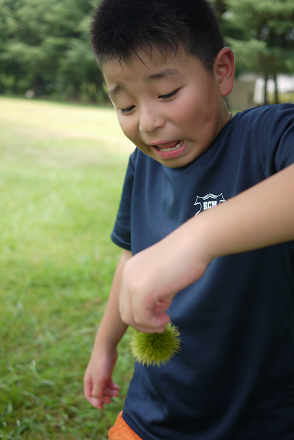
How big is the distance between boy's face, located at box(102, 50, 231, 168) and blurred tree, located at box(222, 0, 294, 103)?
47.2ft

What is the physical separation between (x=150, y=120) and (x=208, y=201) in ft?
0.85

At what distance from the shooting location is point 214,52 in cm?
92

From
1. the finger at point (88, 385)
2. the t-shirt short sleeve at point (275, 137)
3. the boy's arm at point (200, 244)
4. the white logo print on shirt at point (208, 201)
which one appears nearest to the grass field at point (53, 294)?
the finger at point (88, 385)

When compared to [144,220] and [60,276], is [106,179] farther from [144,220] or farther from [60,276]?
[144,220]

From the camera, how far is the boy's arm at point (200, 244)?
0.53 m

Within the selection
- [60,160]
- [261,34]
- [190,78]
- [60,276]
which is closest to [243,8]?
[261,34]

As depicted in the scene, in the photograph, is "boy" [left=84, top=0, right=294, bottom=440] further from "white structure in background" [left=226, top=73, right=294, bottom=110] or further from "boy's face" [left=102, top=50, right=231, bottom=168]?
"white structure in background" [left=226, top=73, right=294, bottom=110]

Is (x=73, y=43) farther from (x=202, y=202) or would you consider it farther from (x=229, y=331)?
(x=229, y=331)

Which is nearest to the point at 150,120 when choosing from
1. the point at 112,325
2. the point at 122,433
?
the point at 112,325

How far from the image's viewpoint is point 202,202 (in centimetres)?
97

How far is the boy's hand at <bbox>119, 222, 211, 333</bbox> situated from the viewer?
1.73 feet

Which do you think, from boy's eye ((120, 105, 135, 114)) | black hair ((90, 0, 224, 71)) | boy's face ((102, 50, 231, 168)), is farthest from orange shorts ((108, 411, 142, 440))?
black hair ((90, 0, 224, 71))

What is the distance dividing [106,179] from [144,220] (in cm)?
460

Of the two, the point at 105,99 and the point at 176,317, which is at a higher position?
the point at 176,317
